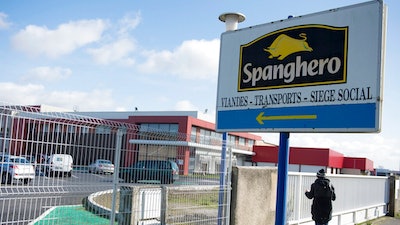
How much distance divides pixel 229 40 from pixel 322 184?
13.3ft

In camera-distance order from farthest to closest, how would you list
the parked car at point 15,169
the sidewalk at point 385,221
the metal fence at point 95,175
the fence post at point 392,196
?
the fence post at point 392,196, the sidewalk at point 385,221, the metal fence at point 95,175, the parked car at point 15,169

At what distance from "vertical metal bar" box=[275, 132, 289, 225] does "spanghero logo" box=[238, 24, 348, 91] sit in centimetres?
93

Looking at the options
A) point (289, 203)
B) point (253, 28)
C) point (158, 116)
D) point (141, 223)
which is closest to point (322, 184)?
point (289, 203)

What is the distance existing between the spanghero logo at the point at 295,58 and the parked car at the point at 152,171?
80.0 inches

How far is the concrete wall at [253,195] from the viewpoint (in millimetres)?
8039

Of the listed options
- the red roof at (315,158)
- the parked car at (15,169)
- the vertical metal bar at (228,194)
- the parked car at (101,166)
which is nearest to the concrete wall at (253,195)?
the vertical metal bar at (228,194)

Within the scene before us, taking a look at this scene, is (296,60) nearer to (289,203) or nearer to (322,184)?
(322,184)

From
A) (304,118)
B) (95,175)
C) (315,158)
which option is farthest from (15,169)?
(315,158)

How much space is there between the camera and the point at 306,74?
6.58 meters

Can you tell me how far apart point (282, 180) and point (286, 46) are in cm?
225

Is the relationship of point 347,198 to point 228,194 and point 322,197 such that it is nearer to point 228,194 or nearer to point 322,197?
point 322,197

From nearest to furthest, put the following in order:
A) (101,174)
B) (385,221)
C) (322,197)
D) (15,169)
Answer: (15,169) → (101,174) → (322,197) → (385,221)

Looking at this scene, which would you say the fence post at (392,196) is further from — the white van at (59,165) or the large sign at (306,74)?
the white van at (59,165)

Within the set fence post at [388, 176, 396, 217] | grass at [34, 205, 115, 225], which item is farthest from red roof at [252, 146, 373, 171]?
grass at [34, 205, 115, 225]
